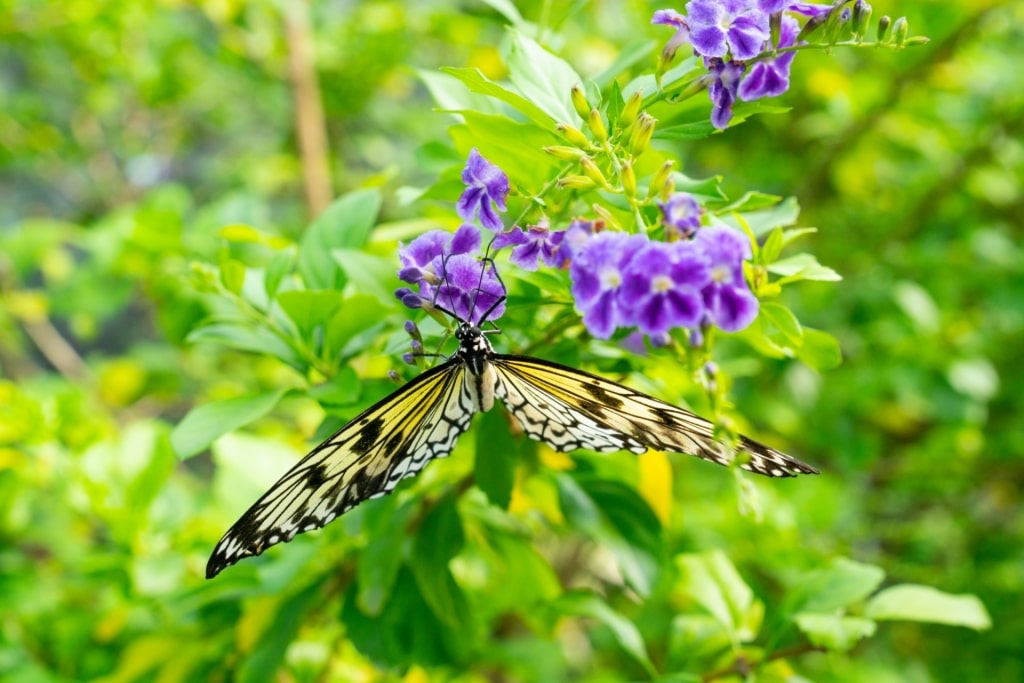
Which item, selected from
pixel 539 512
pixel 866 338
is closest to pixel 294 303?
pixel 539 512

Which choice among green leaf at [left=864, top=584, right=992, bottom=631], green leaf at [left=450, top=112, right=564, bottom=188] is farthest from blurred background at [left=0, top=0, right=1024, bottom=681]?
green leaf at [left=450, top=112, right=564, bottom=188]

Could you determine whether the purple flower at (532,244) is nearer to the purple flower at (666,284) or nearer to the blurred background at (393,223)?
the purple flower at (666,284)

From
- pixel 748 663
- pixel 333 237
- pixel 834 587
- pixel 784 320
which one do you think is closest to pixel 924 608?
pixel 834 587

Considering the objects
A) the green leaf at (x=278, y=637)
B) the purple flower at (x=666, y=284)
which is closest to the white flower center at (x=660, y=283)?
the purple flower at (x=666, y=284)

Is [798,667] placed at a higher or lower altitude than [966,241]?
lower

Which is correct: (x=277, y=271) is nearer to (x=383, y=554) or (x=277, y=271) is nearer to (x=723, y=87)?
(x=383, y=554)

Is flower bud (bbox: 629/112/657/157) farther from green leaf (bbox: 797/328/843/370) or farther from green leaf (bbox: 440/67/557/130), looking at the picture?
green leaf (bbox: 797/328/843/370)

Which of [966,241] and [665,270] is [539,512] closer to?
[665,270]
